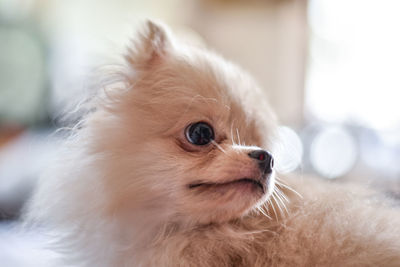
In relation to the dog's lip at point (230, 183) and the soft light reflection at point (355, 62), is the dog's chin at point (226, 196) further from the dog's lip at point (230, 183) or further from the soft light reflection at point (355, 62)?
the soft light reflection at point (355, 62)

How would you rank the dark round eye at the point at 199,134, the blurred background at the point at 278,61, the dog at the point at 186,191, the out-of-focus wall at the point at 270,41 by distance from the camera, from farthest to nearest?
the out-of-focus wall at the point at 270,41 < the blurred background at the point at 278,61 < the dark round eye at the point at 199,134 < the dog at the point at 186,191

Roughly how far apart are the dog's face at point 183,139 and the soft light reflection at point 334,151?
1453mm

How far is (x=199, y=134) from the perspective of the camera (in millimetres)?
1043

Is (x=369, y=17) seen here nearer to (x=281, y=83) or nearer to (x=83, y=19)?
(x=281, y=83)

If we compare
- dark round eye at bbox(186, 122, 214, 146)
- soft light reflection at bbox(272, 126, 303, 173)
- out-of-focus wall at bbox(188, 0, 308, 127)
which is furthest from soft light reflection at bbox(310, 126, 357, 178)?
dark round eye at bbox(186, 122, 214, 146)

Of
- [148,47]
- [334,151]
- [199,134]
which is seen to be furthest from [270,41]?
[199,134]

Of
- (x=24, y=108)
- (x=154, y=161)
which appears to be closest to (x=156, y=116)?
(x=154, y=161)

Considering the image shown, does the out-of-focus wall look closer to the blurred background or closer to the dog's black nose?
the blurred background

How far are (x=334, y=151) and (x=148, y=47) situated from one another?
75.0 inches

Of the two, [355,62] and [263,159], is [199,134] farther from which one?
[355,62]

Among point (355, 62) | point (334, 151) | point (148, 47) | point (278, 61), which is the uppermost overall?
point (278, 61)

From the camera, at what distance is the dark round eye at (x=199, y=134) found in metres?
1.04

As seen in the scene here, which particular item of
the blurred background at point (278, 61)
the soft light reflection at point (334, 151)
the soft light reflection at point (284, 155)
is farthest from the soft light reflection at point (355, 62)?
the soft light reflection at point (284, 155)

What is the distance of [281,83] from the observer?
12.6ft
